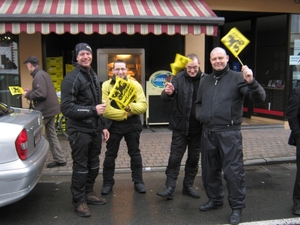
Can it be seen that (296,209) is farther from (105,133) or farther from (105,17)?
(105,17)

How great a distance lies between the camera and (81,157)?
4.01 m

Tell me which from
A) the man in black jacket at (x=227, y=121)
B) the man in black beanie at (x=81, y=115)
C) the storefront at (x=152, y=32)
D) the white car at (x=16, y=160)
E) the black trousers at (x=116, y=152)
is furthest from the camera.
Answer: the storefront at (x=152, y=32)

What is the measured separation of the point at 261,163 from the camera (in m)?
6.30

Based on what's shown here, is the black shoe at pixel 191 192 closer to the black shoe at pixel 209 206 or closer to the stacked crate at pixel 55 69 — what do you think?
the black shoe at pixel 209 206

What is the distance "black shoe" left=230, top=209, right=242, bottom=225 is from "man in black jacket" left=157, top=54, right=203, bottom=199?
0.79m

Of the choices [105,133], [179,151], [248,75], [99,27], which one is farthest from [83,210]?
[99,27]

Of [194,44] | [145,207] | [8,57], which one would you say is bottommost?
[145,207]

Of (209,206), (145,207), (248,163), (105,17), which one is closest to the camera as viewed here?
(209,206)

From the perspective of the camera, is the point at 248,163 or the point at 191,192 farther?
the point at 248,163

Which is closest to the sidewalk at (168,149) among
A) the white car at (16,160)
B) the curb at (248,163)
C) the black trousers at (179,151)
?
the curb at (248,163)

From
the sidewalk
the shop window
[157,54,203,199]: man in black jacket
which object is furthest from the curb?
the shop window

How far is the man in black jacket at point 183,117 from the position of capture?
4414mm

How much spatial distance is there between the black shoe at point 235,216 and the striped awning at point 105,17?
155 inches

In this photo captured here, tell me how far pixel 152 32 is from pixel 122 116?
9.18 ft
